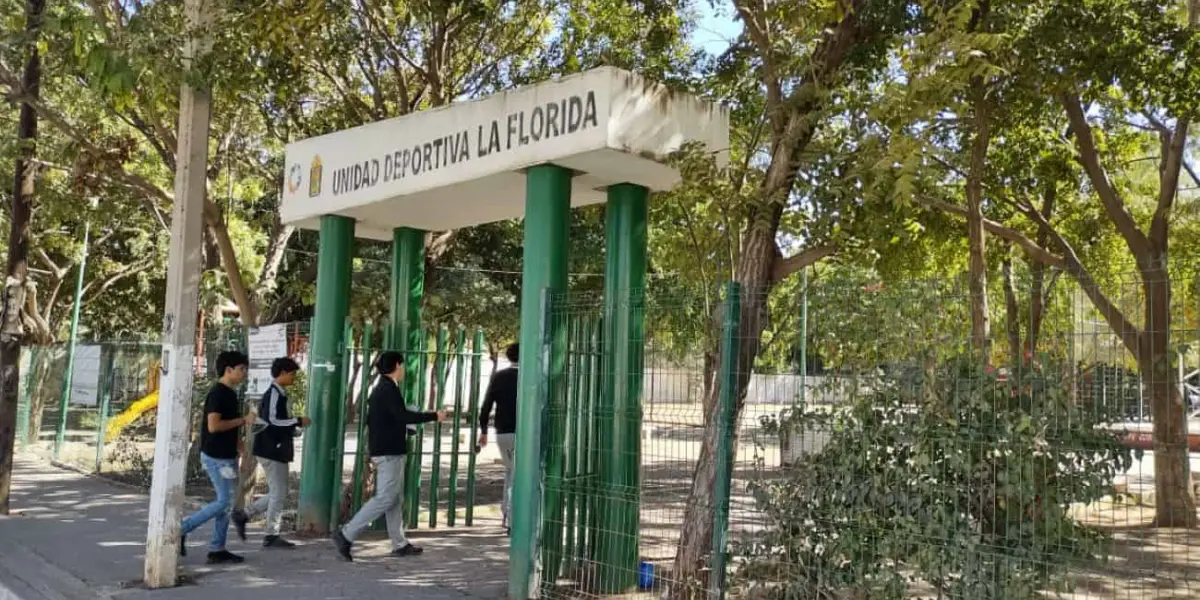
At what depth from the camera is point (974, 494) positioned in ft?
16.4

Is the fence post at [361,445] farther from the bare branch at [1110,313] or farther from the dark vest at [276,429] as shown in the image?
the bare branch at [1110,313]

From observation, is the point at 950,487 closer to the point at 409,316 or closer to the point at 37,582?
the point at 409,316

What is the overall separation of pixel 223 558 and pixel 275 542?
75 cm

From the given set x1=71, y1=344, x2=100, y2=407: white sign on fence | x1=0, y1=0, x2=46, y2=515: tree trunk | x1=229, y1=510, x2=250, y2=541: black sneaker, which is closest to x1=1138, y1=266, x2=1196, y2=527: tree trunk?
x1=229, y1=510, x2=250, y2=541: black sneaker

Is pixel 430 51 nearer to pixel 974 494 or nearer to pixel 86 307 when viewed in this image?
pixel 974 494

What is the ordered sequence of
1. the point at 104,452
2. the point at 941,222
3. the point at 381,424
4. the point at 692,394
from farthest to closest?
the point at 104,452 → the point at 941,222 → the point at 381,424 → the point at 692,394

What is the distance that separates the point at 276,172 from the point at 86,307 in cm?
1489

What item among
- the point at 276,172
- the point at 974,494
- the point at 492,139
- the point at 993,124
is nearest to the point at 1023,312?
the point at 974,494

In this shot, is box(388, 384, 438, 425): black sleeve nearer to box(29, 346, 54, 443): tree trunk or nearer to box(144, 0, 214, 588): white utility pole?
box(144, 0, 214, 588): white utility pole

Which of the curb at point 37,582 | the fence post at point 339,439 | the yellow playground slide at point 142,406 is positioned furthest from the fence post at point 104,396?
the fence post at point 339,439

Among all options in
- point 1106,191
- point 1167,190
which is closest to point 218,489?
point 1106,191

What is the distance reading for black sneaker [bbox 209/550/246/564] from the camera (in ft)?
26.4

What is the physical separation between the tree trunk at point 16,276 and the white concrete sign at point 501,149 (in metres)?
3.28

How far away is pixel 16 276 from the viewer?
34.1 ft
